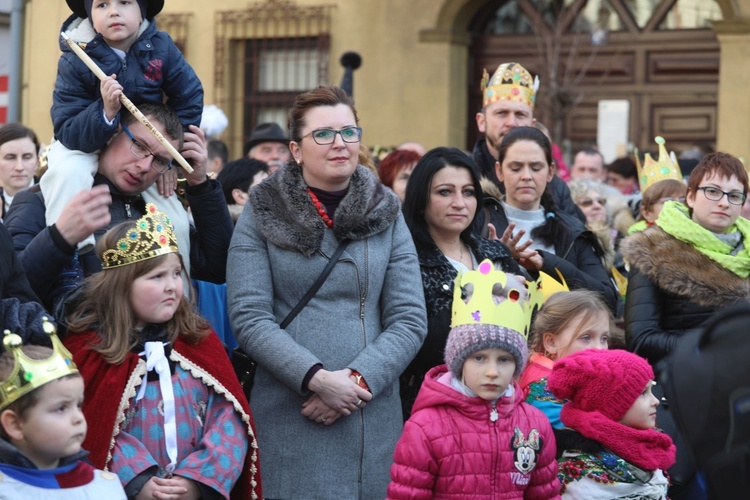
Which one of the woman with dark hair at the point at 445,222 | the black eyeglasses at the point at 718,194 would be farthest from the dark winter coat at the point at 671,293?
the woman with dark hair at the point at 445,222

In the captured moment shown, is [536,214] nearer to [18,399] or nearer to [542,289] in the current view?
[542,289]

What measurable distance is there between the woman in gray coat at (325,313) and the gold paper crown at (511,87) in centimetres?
277

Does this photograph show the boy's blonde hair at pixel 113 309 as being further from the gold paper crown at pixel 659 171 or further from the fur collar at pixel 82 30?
the gold paper crown at pixel 659 171

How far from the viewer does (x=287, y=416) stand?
477 centimetres

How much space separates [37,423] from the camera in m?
3.85

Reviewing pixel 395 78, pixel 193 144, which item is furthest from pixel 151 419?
pixel 395 78

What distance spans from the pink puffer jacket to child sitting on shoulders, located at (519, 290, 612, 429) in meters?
0.65

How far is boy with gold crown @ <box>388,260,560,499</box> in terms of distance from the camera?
4.43 meters

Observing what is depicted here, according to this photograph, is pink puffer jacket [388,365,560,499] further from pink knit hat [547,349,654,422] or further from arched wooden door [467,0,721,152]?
arched wooden door [467,0,721,152]

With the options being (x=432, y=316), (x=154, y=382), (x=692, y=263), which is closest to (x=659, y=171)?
(x=692, y=263)

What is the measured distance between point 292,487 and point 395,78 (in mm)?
11236

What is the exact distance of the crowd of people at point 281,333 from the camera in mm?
4324

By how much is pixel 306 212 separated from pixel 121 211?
0.73 metres

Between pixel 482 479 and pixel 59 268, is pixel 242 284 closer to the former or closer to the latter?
pixel 59 268
